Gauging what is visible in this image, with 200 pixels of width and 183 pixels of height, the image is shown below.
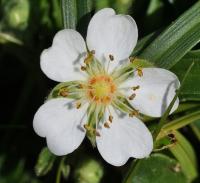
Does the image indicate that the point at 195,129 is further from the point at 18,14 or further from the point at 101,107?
the point at 18,14

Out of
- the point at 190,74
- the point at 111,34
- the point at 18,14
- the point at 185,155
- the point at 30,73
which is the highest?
the point at 111,34

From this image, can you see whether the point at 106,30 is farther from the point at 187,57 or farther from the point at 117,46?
the point at 187,57

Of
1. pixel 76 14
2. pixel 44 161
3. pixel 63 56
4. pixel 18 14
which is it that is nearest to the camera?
pixel 63 56

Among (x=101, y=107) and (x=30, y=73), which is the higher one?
(x=101, y=107)

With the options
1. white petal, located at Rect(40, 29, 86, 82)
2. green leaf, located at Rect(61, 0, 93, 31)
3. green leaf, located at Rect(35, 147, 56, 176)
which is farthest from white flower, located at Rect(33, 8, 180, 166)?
green leaf, located at Rect(35, 147, 56, 176)

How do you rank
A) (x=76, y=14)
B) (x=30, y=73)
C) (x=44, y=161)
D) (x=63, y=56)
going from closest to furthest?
(x=63, y=56)
(x=76, y=14)
(x=44, y=161)
(x=30, y=73)

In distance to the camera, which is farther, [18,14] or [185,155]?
[18,14]

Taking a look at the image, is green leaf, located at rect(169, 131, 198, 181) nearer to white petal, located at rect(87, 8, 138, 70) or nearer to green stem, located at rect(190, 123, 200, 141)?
green stem, located at rect(190, 123, 200, 141)

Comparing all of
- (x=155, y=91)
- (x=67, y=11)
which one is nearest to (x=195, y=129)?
(x=155, y=91)
